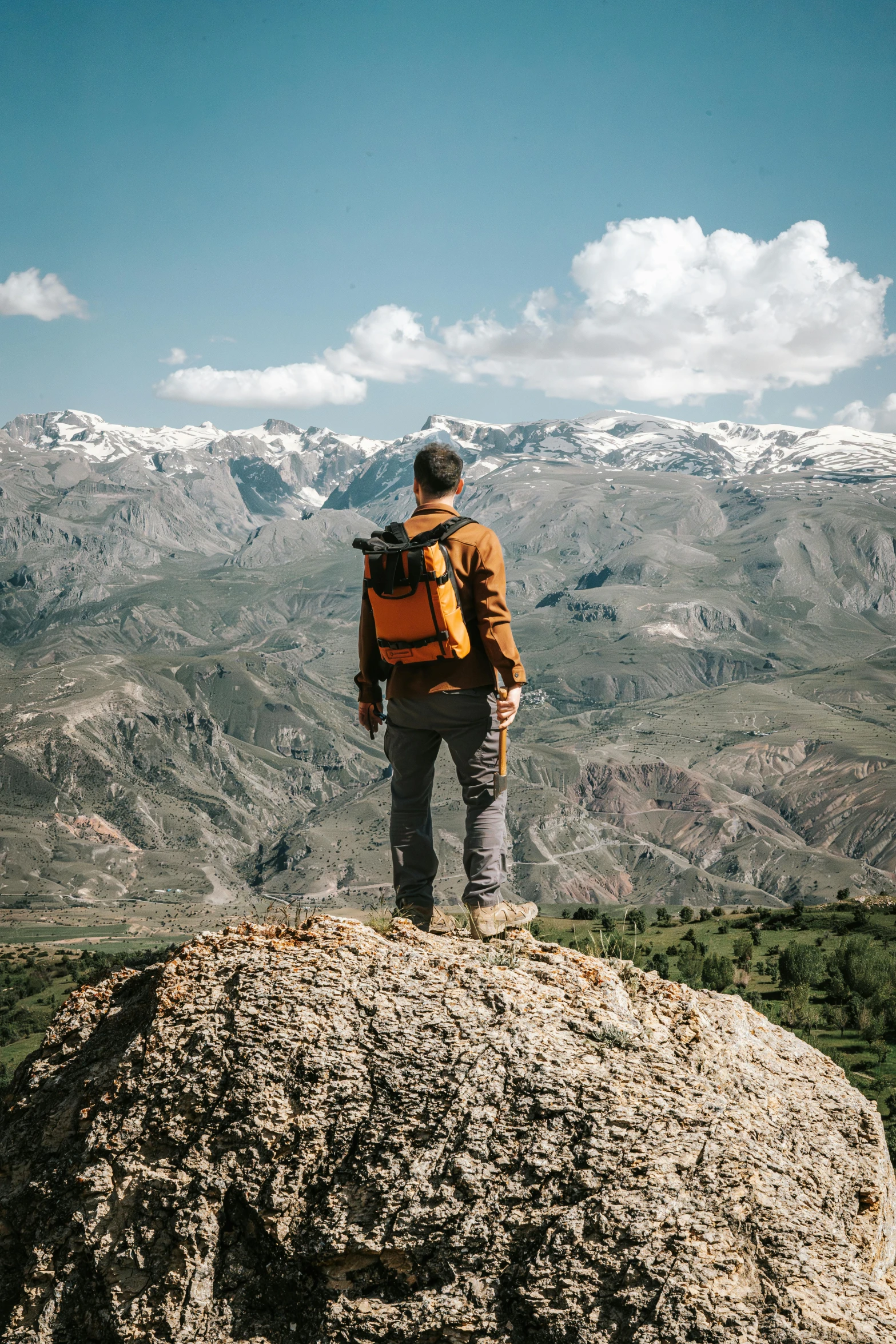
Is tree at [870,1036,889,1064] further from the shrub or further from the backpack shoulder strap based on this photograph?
the backpack shoulder strap

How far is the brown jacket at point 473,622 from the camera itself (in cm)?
742

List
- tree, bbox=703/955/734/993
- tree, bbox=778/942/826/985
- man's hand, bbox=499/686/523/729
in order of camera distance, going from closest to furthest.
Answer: man's hand, bbox=499/686/523/729, tree, bbox=703/955/734/993, tree, bbox=778/942/826/985

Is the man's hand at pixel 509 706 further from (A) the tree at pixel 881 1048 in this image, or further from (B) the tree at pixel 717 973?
(A) the tree at pixel 881 1048

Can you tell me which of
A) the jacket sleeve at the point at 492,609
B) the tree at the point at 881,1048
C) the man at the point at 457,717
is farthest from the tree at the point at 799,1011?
the jacket sleeve at the point at 492,609

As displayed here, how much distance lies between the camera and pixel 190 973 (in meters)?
5.62

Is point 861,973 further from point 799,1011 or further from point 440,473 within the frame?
point 440,473

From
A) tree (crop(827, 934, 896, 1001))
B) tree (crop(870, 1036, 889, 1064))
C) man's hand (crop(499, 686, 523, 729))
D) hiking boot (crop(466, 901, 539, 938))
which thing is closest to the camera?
hiking boot (crop(466, 901, 539, 938))

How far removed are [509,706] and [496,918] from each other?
169 cm

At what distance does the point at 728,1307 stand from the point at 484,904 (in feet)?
12.0

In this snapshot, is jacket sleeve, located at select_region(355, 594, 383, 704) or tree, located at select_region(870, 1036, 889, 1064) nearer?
jacket sleeve, located at select_region(355, 594, 383, 704)

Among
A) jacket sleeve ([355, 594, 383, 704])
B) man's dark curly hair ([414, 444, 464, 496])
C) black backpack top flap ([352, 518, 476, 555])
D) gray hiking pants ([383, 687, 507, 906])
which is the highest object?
man's dark curly hair ([414, 444, 464, 496])

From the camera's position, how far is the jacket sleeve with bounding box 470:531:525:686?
7.41 meters

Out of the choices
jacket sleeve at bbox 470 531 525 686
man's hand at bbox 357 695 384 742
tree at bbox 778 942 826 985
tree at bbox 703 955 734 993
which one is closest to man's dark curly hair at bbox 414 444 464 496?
jacket sleeve at bbox 470 531 525 686

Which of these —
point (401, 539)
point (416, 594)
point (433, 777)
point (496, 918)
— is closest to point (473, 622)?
point (416, 594)
